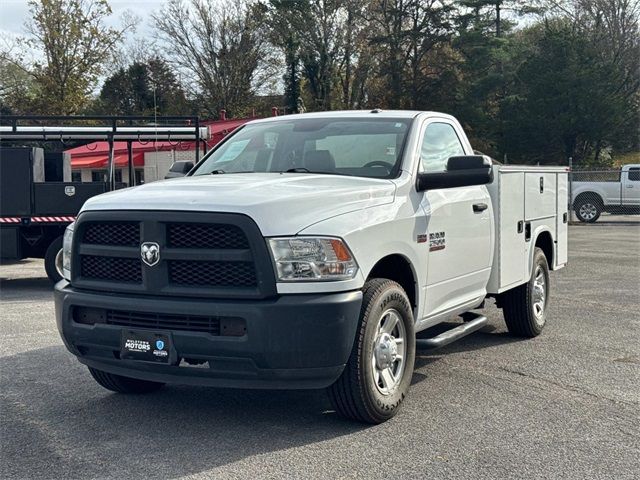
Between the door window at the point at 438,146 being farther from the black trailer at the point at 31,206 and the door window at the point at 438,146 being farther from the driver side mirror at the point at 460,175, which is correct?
the black trailer at the point at 31,206

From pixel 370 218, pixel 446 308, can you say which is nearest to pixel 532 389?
pixel 446 308

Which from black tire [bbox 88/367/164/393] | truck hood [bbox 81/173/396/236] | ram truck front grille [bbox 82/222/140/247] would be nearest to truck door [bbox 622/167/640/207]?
truck hood [bbox 81/173/396/236]

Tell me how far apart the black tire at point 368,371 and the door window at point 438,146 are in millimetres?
1281

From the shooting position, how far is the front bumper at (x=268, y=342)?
164 inches

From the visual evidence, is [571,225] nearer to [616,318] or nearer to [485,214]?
[616,318]

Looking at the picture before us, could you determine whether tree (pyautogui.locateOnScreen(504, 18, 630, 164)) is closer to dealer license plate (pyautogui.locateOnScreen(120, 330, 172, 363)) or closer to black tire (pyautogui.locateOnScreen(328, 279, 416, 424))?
black tire (pyautogui.locateOnScreen(328, 279, 416, 424))

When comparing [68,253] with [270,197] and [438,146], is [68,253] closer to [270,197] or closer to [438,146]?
[270,197]

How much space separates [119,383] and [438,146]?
9.72 ft

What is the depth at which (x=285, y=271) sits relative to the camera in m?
4.24

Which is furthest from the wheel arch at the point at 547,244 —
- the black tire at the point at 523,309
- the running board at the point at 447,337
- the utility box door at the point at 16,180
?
the utility box door at the point at 16,180

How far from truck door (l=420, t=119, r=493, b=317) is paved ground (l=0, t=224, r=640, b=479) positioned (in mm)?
672

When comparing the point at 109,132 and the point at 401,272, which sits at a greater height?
the point at 109,132

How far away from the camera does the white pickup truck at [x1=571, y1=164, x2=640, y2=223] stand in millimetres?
25906

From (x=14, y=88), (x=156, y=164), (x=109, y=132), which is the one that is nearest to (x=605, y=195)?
(x=156, y=164)
